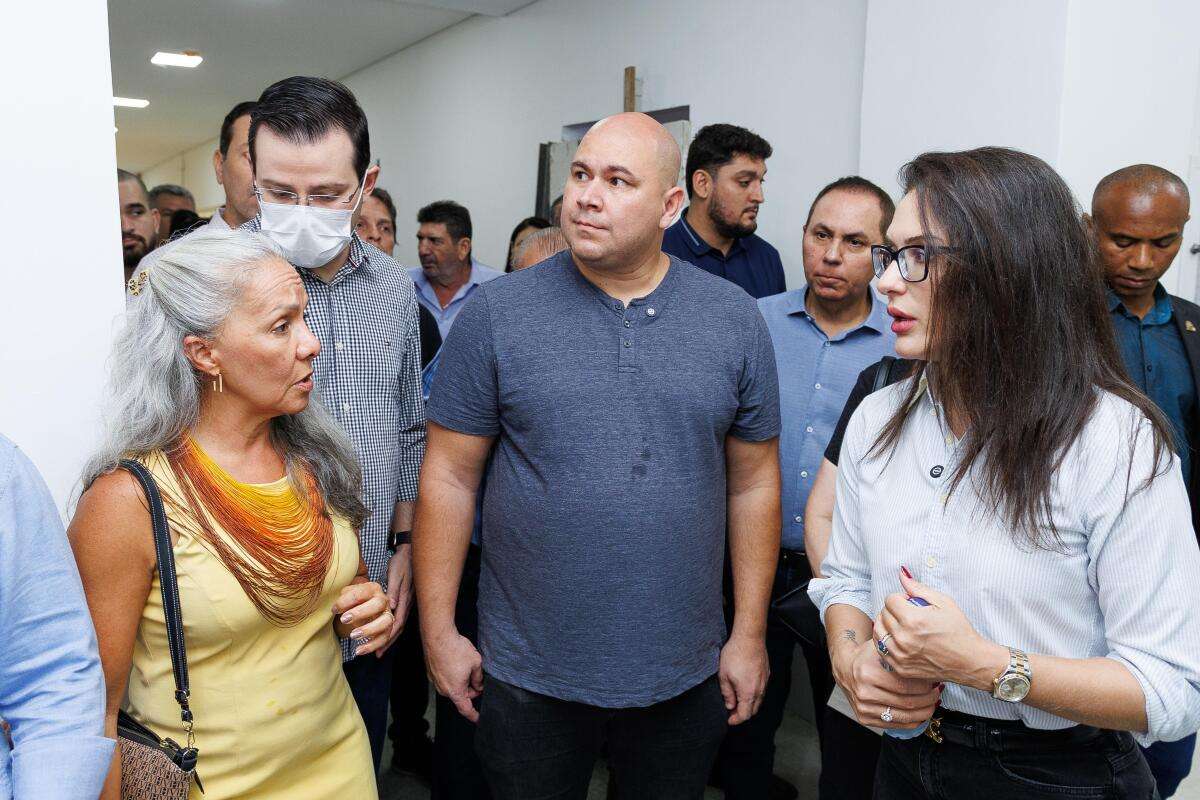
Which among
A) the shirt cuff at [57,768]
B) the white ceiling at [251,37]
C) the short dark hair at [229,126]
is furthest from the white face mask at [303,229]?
the white ceiling at [251,37]

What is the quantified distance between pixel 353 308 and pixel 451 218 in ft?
9.85

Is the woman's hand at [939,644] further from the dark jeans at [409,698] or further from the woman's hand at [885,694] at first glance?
the dark jeans at [409,698]

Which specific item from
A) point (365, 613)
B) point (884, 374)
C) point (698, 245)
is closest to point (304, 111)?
point (365, 613)

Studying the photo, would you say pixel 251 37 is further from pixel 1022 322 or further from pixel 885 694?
pixel 885 694

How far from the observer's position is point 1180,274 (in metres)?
3.43

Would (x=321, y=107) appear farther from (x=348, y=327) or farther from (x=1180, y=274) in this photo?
(x=1180, y=274)

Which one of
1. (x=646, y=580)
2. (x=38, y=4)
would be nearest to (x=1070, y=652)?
(x=646, y=580)

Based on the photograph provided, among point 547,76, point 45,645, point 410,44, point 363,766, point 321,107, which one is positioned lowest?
point 363,766

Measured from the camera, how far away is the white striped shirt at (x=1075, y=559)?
44.9 inches

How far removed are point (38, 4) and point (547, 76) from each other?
4949 millimetres

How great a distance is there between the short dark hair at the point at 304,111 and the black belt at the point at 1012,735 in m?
1.56

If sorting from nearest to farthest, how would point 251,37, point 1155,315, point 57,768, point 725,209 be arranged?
point 57,768 → point 1155,315 → point 725,209 → point 251,37

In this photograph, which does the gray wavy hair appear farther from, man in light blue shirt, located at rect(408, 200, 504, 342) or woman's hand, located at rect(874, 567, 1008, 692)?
man in light blue shirt, located at rect(408, 200, 504, 342)

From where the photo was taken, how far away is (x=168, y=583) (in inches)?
51.8
